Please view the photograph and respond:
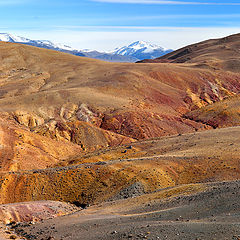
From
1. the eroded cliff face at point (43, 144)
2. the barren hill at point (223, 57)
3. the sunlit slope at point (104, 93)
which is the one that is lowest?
the eroded cliff face at point (43, 144)

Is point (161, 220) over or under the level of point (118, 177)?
over

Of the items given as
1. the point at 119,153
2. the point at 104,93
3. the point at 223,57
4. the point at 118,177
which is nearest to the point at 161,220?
the point at 118,177

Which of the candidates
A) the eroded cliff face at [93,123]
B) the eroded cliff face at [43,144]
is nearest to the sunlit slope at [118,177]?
the eroded cliff face at [93,123]

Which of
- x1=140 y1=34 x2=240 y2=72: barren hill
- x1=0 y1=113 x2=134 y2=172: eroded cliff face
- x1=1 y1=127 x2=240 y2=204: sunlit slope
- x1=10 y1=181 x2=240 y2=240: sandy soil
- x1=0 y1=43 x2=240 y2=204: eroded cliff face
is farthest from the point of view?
x1=140 y1=34 x2=240 y2=72: barren hill

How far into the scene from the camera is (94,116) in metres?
80.2

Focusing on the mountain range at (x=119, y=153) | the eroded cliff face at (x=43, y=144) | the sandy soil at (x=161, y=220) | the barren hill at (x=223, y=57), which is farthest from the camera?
the barren hill at (x=223, y=57)

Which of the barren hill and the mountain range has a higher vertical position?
the barren hill

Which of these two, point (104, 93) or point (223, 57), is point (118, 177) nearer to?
point (104, 93)

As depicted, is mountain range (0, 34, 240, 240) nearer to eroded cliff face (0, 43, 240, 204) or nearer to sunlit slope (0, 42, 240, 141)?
eroded cliff face (0, 43, 240, 204)

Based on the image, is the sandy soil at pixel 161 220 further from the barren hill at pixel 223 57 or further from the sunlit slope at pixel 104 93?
the barren hill at pixel 223 57

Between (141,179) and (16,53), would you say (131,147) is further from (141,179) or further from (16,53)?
(16,53)

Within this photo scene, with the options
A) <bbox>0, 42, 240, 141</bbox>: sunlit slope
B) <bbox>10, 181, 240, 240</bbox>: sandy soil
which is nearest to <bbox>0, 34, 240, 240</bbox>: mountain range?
<bbox>10, 181, 240, 240</bbox>: sandy soil

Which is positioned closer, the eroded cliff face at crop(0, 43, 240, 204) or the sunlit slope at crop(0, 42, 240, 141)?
the eroded cliff face at crop(0, 43, 240, 204)

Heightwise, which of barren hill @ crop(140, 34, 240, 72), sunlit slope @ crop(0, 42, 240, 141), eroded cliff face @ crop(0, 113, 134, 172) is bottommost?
eroded cliff face @ crop(0, 113, 134, 172)
